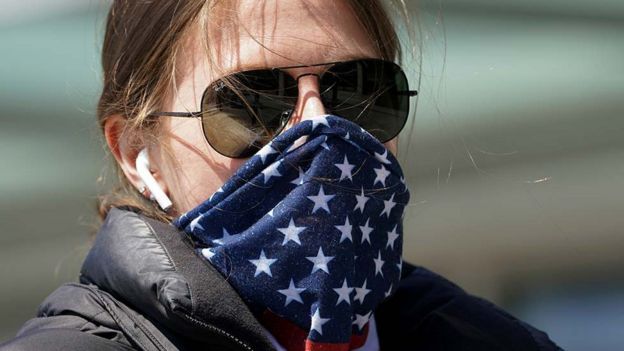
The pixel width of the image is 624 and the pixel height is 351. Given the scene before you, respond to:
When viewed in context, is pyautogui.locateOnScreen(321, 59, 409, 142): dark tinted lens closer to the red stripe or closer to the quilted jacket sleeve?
the red stripe

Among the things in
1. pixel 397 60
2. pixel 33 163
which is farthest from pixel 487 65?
pixel 33 163

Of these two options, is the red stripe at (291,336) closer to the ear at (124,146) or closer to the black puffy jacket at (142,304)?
the black puffy jacket at (142,304)

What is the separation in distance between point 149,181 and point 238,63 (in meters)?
0.28

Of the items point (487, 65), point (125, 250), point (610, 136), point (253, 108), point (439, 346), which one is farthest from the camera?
point (610, 136)

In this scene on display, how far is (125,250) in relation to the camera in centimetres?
147

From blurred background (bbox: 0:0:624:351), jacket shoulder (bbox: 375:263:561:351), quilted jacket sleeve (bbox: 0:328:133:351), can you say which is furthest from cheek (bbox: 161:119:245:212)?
blurred background (bbox: 0:0:624:351)

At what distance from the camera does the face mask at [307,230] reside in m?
1.48

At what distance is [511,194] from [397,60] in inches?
59.2

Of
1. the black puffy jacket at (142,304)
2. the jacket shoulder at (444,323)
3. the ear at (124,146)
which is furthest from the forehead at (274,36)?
the jacket shoulder at (444,323)

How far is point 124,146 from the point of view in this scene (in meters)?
1.73

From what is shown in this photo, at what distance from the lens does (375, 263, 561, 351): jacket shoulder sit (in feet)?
5.99

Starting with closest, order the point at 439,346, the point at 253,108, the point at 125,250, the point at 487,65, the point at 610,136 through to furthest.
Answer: the point at 125,250 → the point at 253,108 → the point at 439,346 → the point at 487,65 → the point at 610,136

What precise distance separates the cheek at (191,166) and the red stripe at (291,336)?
241mm

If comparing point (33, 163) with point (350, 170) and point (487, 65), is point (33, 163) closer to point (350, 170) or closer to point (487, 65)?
point (487, 65)
